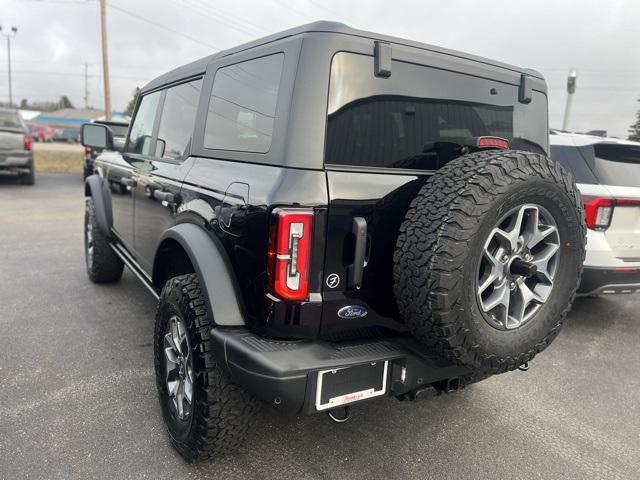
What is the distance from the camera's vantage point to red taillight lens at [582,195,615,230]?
376cm

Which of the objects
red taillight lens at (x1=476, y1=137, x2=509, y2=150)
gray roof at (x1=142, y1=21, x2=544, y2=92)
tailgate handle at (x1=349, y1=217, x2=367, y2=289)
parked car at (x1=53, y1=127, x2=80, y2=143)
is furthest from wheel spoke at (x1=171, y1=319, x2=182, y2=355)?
parked car at (x1=53, y1=127, x2=80, y2=143)

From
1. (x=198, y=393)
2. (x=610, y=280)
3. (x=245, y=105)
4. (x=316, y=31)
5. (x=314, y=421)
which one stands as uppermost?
(x=316, y=31)

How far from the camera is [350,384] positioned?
1881 mm

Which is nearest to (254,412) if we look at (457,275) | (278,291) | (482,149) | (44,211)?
(278,291)

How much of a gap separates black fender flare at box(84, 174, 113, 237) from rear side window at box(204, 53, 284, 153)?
2.19 metres

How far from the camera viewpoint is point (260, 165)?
205 centimetres

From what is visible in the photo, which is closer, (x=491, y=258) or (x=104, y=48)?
(x=491, y=258)

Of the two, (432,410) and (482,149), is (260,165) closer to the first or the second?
(482,149)

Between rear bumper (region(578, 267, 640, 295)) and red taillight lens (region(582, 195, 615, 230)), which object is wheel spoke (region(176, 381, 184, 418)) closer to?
rear bumper (region(578, 267, 640, 295))

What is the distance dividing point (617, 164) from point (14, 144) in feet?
40.1

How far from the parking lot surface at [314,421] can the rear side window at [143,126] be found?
1413 millimetres

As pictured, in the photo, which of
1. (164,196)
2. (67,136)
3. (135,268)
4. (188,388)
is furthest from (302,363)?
(67,136)

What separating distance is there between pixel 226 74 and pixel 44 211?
808 centimetres

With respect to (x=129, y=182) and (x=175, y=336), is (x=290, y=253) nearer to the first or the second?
(x=175, y=336)
